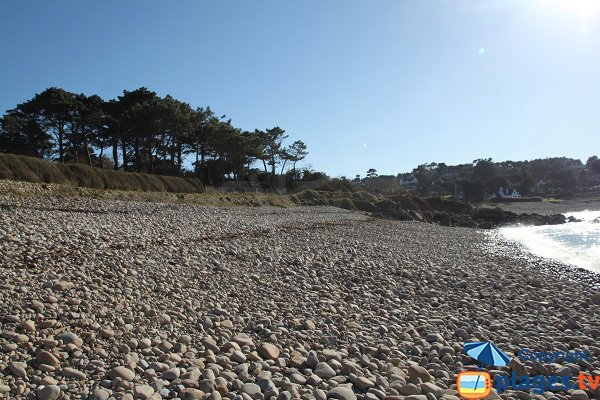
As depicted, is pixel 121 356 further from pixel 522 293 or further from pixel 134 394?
pixel 522 293

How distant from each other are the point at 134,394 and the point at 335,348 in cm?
250

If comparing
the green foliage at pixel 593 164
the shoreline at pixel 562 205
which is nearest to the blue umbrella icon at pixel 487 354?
the shoreline at pixel 562 205

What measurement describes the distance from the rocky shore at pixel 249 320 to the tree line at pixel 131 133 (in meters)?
24.3

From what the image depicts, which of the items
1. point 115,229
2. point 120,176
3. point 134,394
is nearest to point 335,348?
point 134,394

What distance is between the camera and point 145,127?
1288 inches

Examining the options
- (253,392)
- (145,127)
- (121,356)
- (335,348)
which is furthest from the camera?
(145,127)

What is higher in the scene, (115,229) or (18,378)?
(115,229)

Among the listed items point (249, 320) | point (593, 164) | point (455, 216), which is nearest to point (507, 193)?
point (593, 164)

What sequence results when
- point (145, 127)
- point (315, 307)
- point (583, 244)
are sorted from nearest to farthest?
1. point (315, 307)
2. point (583, 244)
3. point (145, 127)

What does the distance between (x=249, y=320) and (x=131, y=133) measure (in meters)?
33.0

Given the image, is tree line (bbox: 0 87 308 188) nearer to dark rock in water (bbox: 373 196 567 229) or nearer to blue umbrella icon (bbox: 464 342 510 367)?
dark rock in water (bbox: 373 196 567 229)

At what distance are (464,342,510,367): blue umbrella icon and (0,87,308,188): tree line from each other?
32.3 m

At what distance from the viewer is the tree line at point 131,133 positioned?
32188mm

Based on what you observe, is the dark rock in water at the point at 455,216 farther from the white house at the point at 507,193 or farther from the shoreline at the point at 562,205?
the white house at the point at 507,193
